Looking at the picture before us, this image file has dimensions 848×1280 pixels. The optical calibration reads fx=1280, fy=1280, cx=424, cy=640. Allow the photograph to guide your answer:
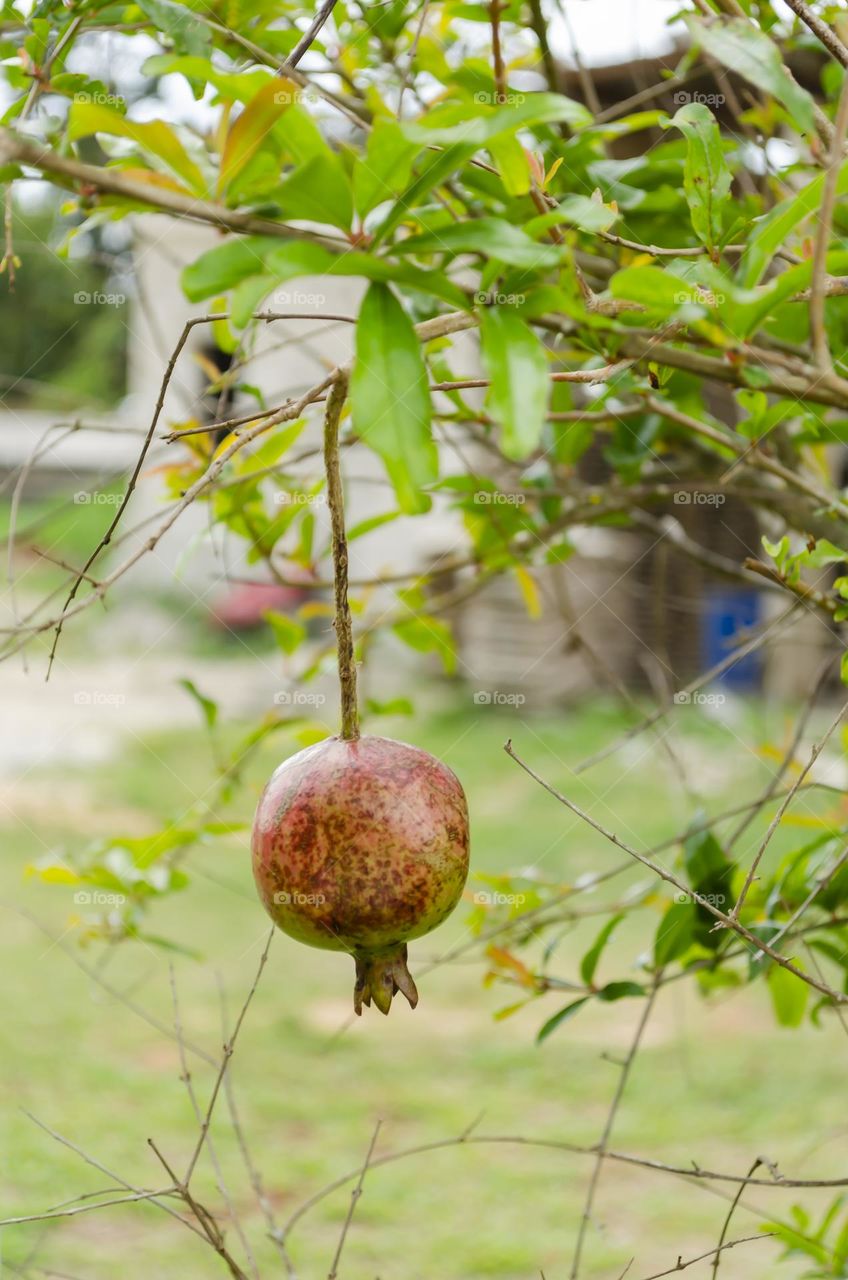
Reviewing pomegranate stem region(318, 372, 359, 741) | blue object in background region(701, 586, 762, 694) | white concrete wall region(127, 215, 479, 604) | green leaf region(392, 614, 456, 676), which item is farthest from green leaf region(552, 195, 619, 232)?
blue object in background region(701, 586, 762, 694)

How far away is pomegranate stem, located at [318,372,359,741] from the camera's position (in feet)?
1.94

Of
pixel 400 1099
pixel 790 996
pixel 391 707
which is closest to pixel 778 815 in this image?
pixel 790 996

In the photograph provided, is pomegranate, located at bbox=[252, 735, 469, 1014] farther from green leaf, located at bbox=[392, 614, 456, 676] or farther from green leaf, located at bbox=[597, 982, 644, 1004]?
green leaf, located at bbox=[392, 614, 456, 676]

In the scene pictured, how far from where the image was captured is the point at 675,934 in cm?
110

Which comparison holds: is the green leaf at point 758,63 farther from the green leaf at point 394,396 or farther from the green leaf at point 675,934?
the green leaf at point 675,934

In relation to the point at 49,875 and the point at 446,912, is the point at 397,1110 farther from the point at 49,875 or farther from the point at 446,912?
the point at 446,912

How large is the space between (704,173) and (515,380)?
30cm

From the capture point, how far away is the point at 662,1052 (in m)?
3.35

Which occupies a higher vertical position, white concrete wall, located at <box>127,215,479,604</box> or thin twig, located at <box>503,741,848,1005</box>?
thin twig, located at <box>503,741,848,1005</box>

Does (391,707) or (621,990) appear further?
(391,707)

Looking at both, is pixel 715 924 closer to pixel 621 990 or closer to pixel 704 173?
pixel 621 990

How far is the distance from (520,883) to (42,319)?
17.5m

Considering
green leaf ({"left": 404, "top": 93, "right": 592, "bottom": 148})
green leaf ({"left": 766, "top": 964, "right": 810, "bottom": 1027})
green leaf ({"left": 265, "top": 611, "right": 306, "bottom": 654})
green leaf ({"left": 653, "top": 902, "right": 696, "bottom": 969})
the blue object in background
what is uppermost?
green leaf ({"left": 404, "top": 93, "right": 592, "bottom": 148})

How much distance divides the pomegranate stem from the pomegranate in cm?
3
